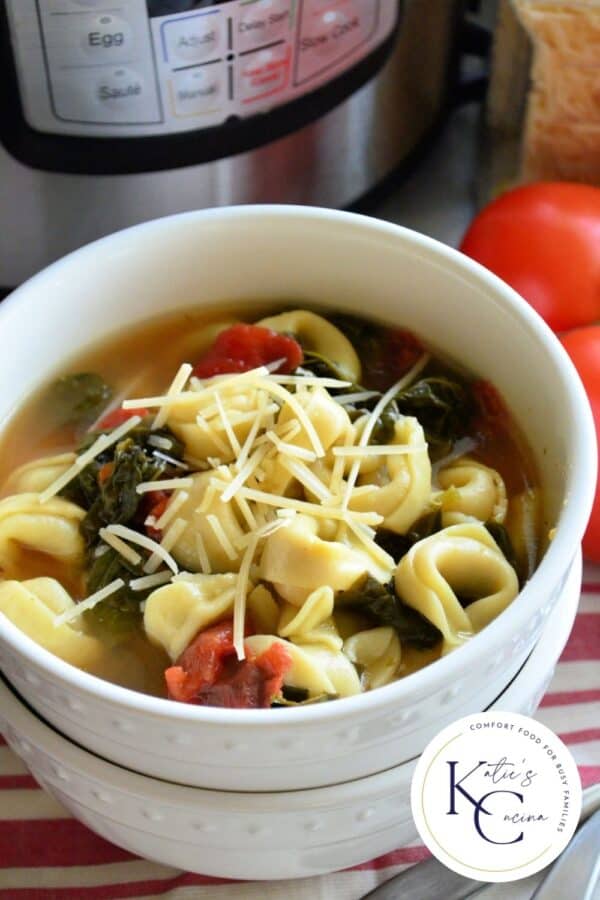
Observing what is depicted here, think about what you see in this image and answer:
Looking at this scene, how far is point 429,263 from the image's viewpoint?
3.83 feet

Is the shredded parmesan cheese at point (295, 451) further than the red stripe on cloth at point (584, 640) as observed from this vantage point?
No

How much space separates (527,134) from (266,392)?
2.38 feet

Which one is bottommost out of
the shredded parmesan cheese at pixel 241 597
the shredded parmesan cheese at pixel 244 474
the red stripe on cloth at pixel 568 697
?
the red stripe on cloth at pixel 568 697

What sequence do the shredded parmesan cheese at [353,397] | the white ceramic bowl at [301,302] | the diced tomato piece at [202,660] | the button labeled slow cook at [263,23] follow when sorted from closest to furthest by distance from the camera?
1. the white ceramic bowl at [301,302]
2. the diced tomato piece at [202,660]
3. the shredded parmesan cheese at [353,397]
4. the button labeled slow cook at [263,23]

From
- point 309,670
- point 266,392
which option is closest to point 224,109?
point 266,392

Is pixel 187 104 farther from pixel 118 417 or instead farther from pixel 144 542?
pixel 144 542

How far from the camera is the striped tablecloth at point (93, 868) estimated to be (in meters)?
1.08

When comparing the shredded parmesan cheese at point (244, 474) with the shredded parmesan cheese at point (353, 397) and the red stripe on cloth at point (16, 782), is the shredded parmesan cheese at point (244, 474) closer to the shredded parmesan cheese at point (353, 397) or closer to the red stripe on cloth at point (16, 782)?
the shredded parmesan cheese at point (353, 397)

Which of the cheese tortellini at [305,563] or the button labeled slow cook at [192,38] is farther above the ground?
the button labeled slow cook at [192,38]

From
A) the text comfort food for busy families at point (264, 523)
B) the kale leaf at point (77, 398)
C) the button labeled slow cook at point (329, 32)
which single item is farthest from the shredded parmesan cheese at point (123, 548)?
the button labeled slow cook at point (329, 32)

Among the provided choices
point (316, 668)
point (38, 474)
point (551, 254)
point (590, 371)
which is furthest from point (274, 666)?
point (551, 254)

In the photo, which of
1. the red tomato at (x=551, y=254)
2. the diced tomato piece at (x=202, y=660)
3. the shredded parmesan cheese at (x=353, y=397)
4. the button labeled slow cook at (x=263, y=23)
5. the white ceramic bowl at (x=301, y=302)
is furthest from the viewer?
the red tomato at (x=551, y=254)

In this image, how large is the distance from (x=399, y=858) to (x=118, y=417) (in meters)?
0.52

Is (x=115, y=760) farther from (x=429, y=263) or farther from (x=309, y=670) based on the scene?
(x=429, y=263)
